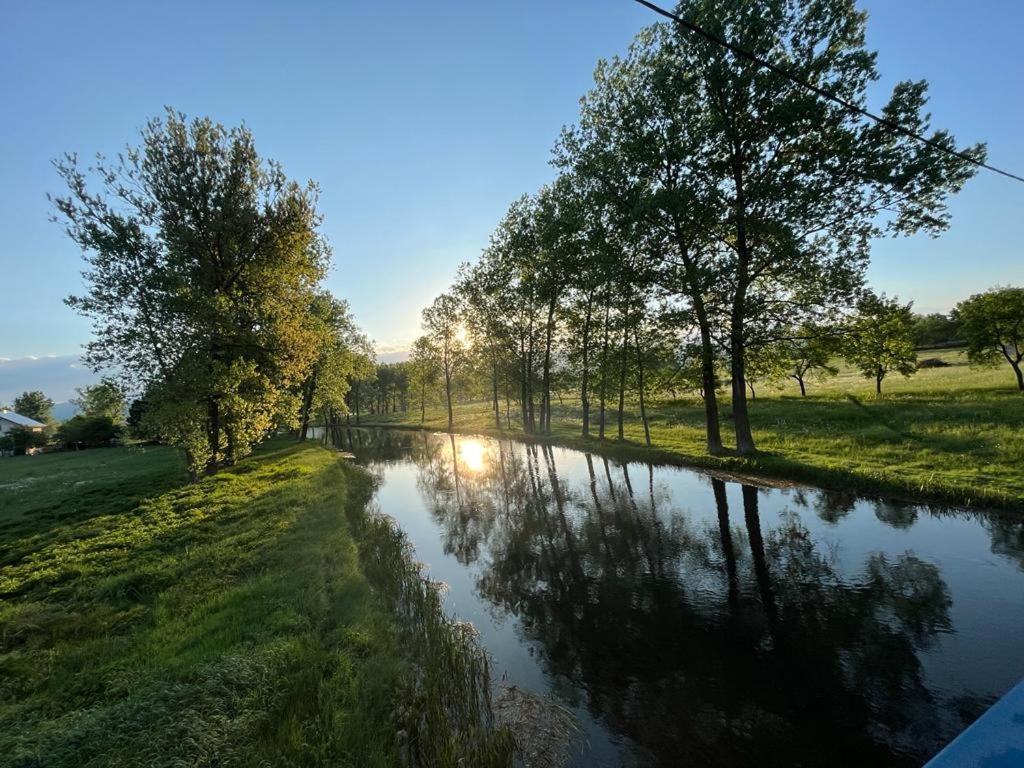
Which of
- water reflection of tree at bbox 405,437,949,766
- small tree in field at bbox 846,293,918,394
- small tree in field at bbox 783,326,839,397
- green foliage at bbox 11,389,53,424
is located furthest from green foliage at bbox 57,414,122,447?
small tree in field at bbox 846,293,918,394

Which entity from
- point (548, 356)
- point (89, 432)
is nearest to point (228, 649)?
point (548, 356)

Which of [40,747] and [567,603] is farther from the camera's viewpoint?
[567,603]

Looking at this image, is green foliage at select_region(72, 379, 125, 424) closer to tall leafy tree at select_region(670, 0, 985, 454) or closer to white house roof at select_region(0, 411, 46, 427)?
tall leafy tree at select_region(670, 0, 985, 454)

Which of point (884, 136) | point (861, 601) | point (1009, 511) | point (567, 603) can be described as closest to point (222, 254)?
point (567, 603)

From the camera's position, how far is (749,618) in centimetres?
990

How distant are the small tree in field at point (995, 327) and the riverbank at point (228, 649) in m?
52.2

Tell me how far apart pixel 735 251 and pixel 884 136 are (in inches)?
278

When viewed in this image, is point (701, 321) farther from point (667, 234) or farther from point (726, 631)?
point (726, 631)

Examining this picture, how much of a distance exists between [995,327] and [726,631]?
51.8 meters

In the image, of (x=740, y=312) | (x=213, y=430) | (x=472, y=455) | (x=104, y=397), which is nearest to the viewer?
(x=740, y=312)

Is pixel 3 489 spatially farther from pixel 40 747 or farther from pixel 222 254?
pixel 40 747

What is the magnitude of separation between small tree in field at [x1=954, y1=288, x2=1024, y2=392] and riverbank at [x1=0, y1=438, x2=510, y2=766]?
5220cm

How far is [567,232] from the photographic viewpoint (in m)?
28.5

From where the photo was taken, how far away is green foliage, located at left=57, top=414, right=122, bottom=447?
208 feet
